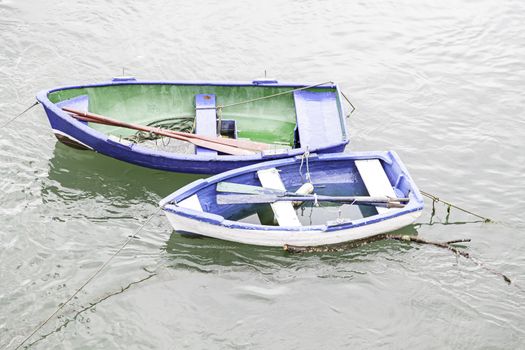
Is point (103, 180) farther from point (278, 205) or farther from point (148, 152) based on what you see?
point (278, 205)

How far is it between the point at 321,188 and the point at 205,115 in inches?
108

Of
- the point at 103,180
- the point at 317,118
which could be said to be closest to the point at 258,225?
the point at 317,118

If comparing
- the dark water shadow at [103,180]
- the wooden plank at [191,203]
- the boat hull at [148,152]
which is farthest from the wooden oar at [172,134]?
the wooden plank at [191,203]

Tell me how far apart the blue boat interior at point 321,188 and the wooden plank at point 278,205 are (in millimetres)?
173

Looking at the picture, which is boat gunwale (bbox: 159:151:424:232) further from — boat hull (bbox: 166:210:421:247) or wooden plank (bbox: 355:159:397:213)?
wooden plank (bbox: 355:159:397:213)

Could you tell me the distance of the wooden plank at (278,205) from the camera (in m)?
10.3

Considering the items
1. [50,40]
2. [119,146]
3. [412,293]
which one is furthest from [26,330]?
[50,40]

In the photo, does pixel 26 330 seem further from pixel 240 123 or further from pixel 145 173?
pixel 240 123

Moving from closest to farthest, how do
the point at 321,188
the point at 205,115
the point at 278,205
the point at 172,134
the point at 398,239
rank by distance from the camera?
1. the point at 278,205
2. the point at 398,239
3. the point at 321,188
4. the point at 172,134
5. the point at 205,115

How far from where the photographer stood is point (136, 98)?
12.6m

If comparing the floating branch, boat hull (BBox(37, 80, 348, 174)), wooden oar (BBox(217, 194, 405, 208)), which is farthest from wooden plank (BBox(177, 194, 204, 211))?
the floating branch

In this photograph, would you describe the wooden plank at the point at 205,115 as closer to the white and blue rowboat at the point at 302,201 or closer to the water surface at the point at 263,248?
the water surface at the point at 263,248

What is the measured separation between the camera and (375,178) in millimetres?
11133

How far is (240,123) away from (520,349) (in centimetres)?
642
